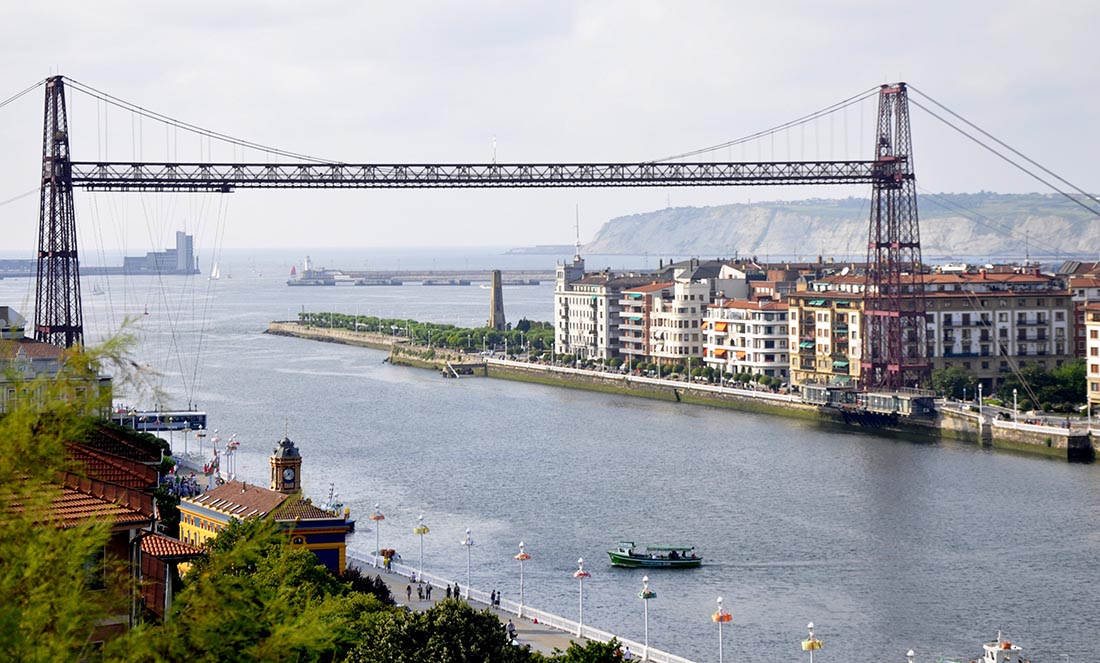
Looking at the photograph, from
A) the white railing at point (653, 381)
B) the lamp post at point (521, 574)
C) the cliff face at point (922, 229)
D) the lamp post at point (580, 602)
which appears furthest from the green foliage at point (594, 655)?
the cliff face at point (922, 229)

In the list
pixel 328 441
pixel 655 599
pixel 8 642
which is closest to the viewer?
pixel 8 642

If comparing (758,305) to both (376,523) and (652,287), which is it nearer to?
(652,287)

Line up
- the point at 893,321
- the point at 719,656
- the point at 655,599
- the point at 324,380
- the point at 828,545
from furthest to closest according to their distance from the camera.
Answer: the point at 324,380 < the point at 893,321 < the point at 828,545 < the point at 655,599 < the point at 719,656

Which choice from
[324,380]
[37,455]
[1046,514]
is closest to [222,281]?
[324,380]

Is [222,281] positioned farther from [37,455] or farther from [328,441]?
[37,455]

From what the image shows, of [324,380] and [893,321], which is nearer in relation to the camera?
[893,321]

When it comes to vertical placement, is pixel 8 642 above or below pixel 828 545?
above

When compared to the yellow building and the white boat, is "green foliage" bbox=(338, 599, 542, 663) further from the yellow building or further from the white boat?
the white boat
